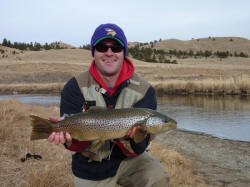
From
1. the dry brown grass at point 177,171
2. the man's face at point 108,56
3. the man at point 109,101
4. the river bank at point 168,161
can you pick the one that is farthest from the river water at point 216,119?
the man's face at point 108,56

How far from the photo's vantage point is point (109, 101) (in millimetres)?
3779

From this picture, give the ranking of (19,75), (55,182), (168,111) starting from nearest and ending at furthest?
(55,182) < (168,111) < (19,75)

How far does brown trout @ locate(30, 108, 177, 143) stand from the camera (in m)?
3.23

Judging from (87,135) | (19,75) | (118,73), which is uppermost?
(118,73)

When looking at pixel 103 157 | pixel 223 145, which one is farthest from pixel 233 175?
pixel 103 157

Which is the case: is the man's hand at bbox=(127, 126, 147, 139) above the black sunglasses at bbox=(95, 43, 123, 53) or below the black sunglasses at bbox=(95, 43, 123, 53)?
below

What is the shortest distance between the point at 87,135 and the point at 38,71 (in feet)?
130

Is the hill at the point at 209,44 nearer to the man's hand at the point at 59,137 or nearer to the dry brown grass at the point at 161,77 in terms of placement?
the dry brown grass at the point at 161,77

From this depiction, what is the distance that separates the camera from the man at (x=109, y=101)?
3654 millimetres

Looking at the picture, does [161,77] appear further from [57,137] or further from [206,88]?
[57,137]

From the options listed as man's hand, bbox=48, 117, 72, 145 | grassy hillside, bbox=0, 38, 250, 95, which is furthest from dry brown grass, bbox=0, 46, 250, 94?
man's hand, bbox=48, 117, 72, 145

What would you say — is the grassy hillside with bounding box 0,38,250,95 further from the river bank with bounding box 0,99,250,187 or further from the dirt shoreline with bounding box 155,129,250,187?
the river bank with bounding box 0,99,250,187

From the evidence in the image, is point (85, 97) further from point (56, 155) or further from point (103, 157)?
point (56, 155)

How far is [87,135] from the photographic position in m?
3.28
